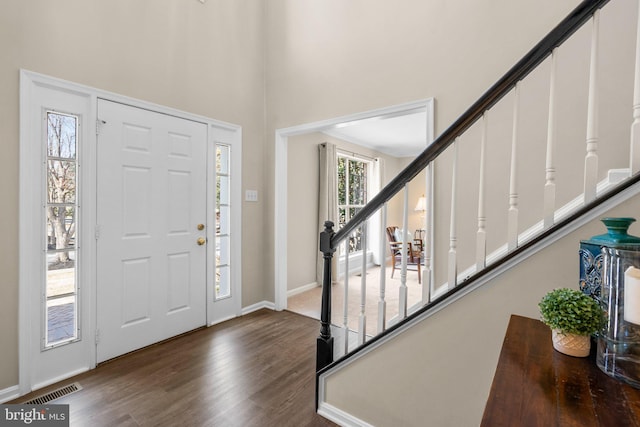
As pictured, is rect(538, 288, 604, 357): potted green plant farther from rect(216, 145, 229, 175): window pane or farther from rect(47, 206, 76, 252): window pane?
rect(216, 145, 229, 175): window pane

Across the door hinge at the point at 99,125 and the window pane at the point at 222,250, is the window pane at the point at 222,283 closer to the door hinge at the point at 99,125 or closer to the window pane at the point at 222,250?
the window pane at the point at 222,250

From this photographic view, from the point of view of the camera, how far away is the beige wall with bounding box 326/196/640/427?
3.75 ft

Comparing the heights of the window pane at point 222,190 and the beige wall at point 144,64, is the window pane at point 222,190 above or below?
below

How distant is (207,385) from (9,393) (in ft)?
4.08

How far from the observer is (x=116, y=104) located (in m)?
2.43

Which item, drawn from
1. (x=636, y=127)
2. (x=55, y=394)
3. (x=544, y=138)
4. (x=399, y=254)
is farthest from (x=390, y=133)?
(x=55, y=394)

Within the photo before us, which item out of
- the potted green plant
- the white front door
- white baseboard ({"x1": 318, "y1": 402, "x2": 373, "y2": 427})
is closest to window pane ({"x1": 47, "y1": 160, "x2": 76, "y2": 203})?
the white front door

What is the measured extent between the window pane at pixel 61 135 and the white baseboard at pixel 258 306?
7.30 feet

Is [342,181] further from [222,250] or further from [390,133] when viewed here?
[222,250]

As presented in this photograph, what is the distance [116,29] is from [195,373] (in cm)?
279
